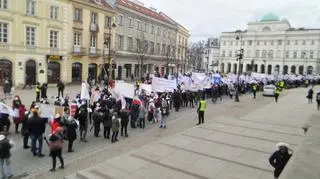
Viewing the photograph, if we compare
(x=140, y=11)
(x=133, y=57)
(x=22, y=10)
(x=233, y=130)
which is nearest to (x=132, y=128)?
(x=233, y=130)

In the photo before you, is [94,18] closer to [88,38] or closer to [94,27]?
[94,27]

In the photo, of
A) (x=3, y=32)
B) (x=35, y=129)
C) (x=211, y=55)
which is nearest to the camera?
(x=35, y=129)

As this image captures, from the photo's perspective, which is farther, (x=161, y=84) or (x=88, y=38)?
(x=88, y=38)

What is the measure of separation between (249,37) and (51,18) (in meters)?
103

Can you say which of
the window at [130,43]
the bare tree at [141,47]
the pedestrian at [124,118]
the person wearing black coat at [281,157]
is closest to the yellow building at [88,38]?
the window at [130,43]

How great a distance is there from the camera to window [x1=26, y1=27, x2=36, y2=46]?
106 feet

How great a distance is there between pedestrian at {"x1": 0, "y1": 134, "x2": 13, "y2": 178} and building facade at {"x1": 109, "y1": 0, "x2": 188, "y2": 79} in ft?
123

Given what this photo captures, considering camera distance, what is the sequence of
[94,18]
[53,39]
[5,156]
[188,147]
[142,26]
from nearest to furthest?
[5,156] < [188,147] < [53,39] < [94,18] < [142,26]

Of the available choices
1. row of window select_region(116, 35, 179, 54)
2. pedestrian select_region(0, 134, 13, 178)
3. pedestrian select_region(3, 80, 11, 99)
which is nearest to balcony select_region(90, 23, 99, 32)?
row of window select_region(116, 35, 179, 54)

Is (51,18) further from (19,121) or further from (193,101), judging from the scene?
(19,121)

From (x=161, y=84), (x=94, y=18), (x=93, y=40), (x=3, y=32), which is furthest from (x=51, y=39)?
(x=161, y=84)

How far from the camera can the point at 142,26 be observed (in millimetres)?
52719

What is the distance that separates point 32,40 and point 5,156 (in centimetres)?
2628

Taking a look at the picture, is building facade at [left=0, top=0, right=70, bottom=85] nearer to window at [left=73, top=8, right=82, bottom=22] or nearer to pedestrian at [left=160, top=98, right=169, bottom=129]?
window at [left=73, top=8, right=82, bottom=22]
